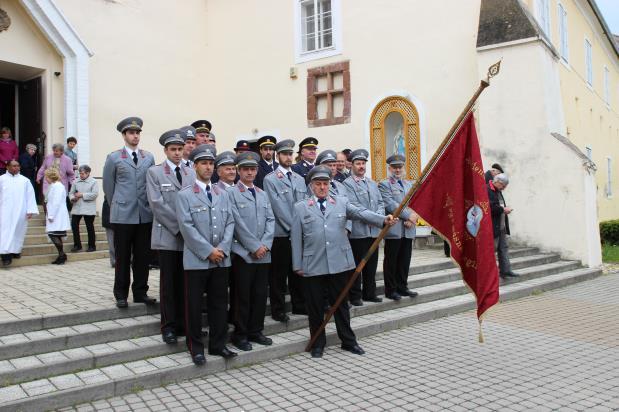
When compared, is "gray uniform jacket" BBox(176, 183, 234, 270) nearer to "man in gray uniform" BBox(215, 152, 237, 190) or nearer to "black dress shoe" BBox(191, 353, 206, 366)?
"man in gray uniform" BBox(215, 152, 237, 190)

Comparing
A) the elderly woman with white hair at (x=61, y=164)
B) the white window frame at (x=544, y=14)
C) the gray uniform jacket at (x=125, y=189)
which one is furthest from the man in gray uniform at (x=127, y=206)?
the white window frame at (x=544, y=14)

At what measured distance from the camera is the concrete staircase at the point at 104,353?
4.41 m

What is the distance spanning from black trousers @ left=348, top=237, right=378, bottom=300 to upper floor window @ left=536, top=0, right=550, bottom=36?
30.6ft

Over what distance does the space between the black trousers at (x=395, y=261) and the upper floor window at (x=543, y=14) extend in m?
8.86

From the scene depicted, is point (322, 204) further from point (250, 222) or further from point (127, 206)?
point (127, 206)

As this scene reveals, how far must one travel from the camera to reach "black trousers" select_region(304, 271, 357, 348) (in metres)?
5.78

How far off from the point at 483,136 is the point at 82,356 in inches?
389

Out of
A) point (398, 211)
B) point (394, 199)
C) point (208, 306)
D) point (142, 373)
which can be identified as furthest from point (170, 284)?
point (394, 199)

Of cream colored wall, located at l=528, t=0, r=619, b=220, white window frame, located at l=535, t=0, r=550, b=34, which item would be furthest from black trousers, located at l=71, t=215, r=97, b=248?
white window frame, located at l=535, t=0, r=550, b=34

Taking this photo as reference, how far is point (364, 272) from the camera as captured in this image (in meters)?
7.44

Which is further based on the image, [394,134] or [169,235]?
[394,134]

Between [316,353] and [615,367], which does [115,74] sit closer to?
[316,353]

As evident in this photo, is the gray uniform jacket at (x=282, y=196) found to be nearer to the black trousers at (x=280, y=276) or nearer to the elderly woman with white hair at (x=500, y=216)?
the black trousers at (x=280, y=276)

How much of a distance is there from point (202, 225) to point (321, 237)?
4.25ft
